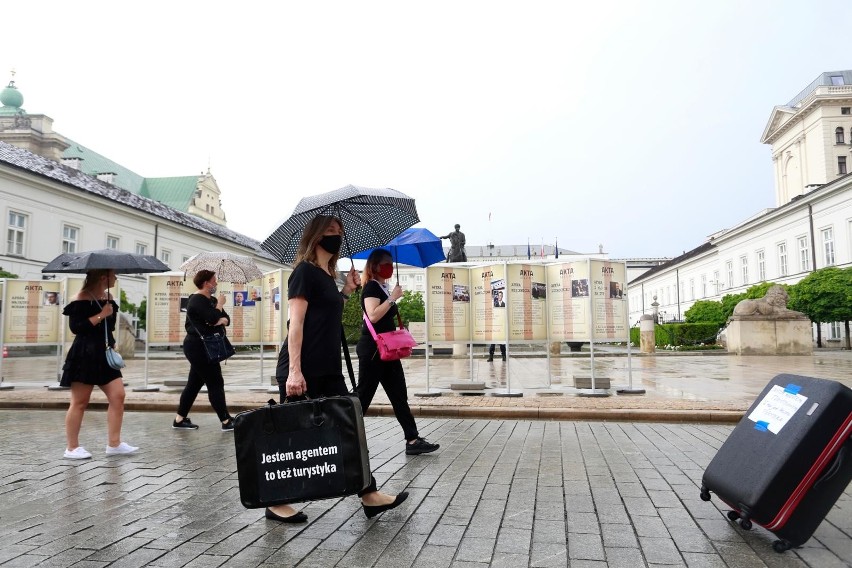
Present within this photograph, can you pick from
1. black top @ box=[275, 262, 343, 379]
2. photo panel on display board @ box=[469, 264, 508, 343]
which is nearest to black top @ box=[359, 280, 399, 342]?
black top @ box=[275, 262, 343, 379]

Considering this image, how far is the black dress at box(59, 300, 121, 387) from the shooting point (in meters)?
5.49

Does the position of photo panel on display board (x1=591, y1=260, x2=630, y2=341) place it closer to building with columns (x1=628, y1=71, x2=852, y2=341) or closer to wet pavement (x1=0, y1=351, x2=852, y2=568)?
wet pavement (x1=0, y1=351, x2=852, y2=568)

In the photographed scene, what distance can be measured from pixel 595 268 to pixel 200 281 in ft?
21.4

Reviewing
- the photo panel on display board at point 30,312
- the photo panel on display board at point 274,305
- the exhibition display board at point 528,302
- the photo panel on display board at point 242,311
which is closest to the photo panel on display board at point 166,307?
the photo panel on display board at point 242,311

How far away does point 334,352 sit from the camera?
380cm

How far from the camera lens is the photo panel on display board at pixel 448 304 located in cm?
1049

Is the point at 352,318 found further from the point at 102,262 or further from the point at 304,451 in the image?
the point at 304,451

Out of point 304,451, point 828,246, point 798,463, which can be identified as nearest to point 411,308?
point 828,246

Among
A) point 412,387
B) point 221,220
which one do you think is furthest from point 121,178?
point 412,387

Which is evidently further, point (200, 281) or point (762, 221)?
point (762, 221)

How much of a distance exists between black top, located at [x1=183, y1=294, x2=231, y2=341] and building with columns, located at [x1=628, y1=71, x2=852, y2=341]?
45.4 metres

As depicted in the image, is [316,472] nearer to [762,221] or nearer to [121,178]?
[762,221]

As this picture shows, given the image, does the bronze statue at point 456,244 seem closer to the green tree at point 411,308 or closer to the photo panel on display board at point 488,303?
the photo panel on display board at point 488,303

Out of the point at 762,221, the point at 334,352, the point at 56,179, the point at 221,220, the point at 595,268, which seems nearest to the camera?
the point at 334,352
